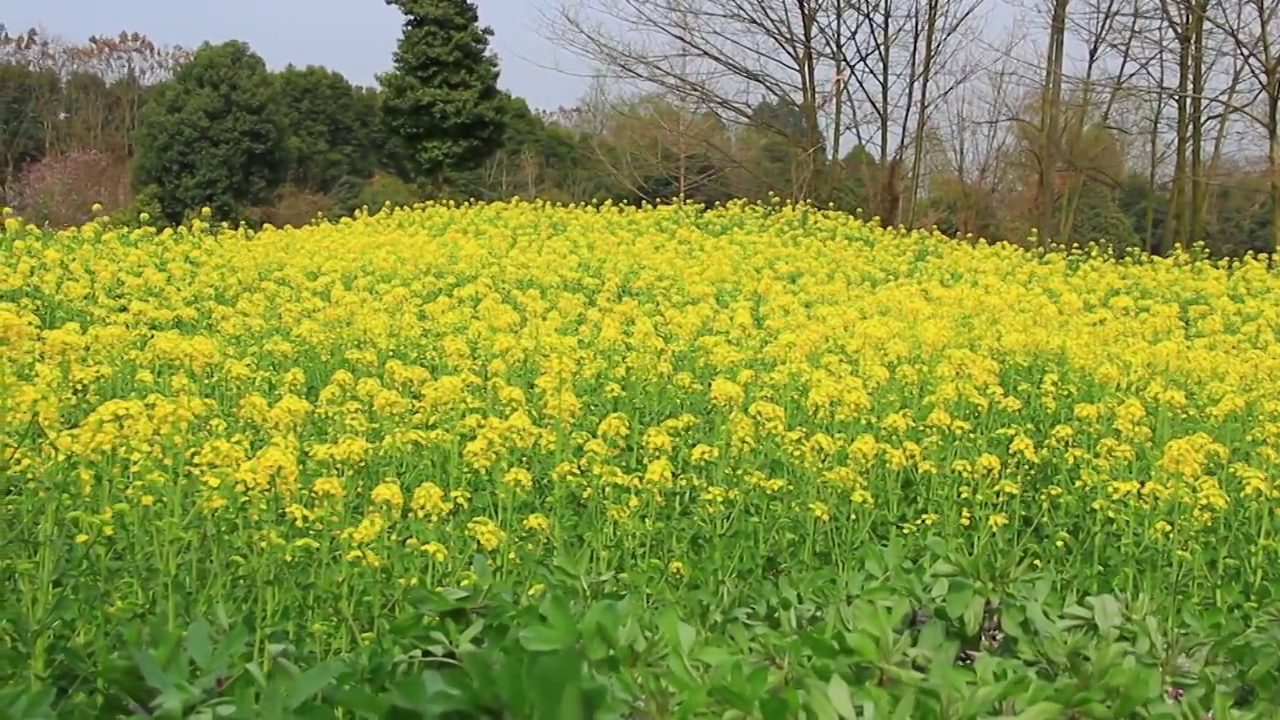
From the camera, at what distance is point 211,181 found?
19.4 metres

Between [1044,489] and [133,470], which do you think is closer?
[133,470]

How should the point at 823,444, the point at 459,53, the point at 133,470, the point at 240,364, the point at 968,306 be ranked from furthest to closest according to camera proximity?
the point at 459,53
the point at 968,306
the point at 240,364
the point at 823,444
the point at 133,470

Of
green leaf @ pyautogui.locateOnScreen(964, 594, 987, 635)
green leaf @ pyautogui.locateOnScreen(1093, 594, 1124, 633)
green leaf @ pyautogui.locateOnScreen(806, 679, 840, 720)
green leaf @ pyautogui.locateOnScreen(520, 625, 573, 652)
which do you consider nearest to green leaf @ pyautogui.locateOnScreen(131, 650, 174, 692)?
green leaf @ pyautogui.locateOnScreen(520, 625, 573, 652)

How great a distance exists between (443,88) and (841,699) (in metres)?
18.5

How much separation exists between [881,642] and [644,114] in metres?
15.5

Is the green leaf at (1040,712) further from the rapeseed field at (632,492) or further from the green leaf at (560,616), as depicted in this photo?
the green leaf at (560,616)

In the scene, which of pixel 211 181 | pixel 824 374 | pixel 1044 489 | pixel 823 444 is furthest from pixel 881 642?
pixel 211 181

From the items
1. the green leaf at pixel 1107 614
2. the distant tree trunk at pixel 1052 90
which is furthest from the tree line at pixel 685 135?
the green leaf at pixel 1107 614

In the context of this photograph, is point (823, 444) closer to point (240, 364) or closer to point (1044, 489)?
point (1044, 489)

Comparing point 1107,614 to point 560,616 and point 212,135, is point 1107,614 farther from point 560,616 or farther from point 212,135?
point 212,135


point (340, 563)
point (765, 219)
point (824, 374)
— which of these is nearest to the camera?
point (340, 563)

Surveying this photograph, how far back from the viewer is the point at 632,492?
12.1 feet

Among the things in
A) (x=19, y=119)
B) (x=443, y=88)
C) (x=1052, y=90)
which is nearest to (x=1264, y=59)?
(x=1052, y=90)

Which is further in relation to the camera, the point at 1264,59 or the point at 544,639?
the point at 1264,59
